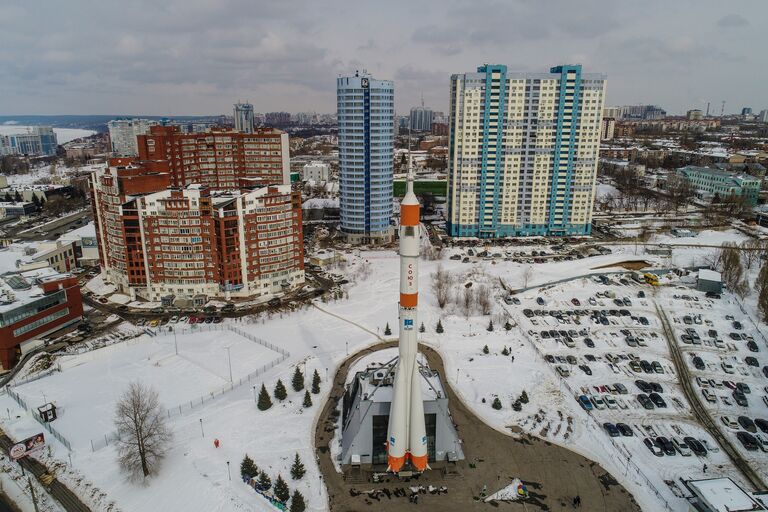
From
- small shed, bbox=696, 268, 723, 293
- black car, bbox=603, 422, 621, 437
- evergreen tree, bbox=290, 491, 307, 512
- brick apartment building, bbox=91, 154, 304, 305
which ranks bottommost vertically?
black car, bbox=603, 422, 621, 437

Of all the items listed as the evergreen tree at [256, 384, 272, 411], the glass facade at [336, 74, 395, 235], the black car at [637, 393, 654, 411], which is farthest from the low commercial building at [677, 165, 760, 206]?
the evergreen tree at [256, 384, 272, 411]

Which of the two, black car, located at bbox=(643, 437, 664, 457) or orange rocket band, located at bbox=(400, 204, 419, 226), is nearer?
orange rocket band, located at bbox=(400, 204, 419, 226)

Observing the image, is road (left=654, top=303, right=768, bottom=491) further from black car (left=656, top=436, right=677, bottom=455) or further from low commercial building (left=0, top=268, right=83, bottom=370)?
low commercial building (left=0, top=268, right=83, bottom=370)

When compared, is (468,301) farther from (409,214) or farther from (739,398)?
(409,214)

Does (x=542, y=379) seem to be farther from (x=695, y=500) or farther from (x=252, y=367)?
(x=252, y=367)

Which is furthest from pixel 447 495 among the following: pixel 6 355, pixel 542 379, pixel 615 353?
pixel 6 355

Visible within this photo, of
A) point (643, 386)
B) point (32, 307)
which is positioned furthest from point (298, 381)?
point (32, 307)
